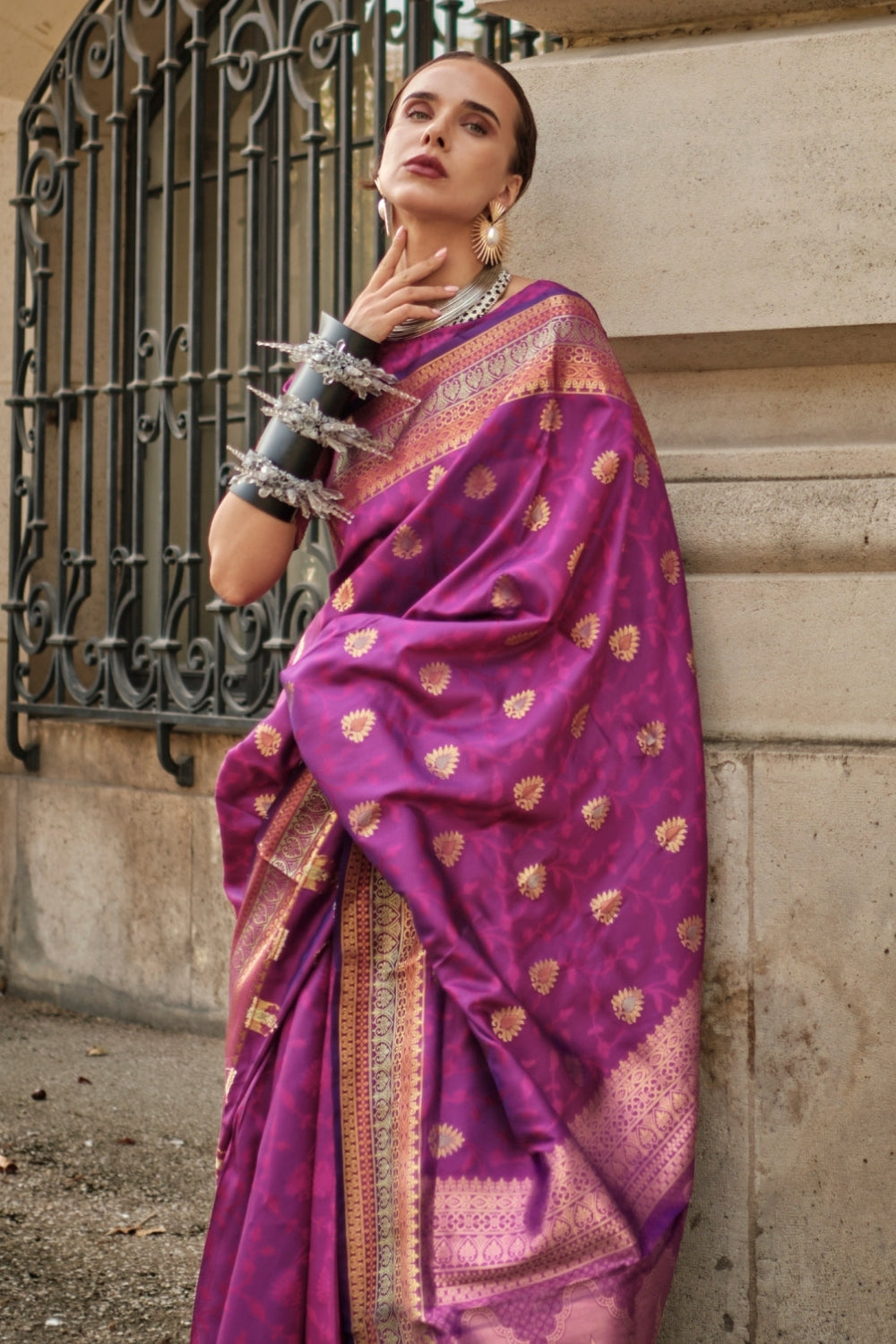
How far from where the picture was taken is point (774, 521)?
1.97 m

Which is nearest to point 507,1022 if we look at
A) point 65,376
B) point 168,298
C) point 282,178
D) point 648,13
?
point 648,13

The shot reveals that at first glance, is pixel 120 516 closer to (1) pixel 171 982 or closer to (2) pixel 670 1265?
(1) pixel 171 982

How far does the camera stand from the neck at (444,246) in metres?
1.98

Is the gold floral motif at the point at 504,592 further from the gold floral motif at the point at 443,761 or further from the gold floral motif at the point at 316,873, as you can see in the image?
the gold floral motif at the point at 316,873

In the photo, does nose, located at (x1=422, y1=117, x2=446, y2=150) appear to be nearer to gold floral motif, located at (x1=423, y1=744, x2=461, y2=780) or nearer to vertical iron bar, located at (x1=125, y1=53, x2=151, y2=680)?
gold floral motif, located at (x1=423, y1=744, x2=461, y2=780)

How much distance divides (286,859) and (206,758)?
253 cm

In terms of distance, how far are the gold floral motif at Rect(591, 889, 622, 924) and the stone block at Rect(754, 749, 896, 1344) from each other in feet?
0.83

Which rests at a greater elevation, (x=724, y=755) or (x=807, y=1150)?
(x=724, y=755)

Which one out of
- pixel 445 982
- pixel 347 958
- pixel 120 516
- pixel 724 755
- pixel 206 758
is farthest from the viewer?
pixel 120 516

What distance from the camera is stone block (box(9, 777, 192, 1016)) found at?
440cm

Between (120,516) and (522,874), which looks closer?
(522,874)

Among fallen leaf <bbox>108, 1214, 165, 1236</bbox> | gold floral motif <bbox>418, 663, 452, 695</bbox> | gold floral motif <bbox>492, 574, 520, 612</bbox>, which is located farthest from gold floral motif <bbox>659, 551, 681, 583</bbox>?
fallen leaf <bbox>108, 1214, 165, 1236</bbox>

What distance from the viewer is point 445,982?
171 centimetres

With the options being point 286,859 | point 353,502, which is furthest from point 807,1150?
point 353,502
